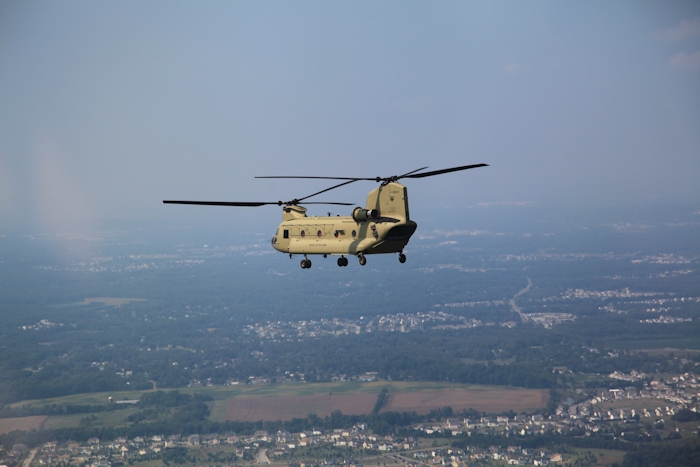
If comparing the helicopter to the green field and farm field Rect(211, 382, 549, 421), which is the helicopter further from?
the green field

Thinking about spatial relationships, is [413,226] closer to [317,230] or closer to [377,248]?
[377,248]

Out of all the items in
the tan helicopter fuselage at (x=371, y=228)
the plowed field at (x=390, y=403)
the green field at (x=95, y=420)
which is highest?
the tan helicopter fuselage at (x=371, y=228)

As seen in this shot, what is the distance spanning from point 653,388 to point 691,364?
27.7 meters

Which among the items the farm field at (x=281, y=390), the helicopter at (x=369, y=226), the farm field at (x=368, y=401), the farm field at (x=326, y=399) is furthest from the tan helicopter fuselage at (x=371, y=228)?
the farm field at (x=281, y=390)

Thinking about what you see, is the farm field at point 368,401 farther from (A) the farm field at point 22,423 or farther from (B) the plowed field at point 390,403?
(A) the farm field at point 22,423

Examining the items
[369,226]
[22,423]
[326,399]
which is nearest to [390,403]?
[326,399]

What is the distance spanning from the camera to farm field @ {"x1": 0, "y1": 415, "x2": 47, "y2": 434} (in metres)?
150

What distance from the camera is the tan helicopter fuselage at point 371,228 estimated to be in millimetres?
44625

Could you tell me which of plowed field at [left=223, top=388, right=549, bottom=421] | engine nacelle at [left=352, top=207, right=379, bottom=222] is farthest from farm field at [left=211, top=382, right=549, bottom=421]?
engine nacelle at [left=352, top=207, right=379, bottom=222]

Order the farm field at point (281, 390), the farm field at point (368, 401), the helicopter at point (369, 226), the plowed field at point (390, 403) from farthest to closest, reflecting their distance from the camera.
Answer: the farm field at point (281, 390) → the farm field at point (368, 401) → the plowed field at point (390, 403) → the helicopter at point (369, 226)

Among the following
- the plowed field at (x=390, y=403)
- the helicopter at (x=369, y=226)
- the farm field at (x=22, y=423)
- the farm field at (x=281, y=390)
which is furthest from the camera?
the farm field at (x=281, y=390)

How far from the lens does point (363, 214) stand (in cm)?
4528

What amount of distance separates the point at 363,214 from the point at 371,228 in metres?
0.96

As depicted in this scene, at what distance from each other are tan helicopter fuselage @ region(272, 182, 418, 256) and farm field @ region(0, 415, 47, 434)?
398ft
